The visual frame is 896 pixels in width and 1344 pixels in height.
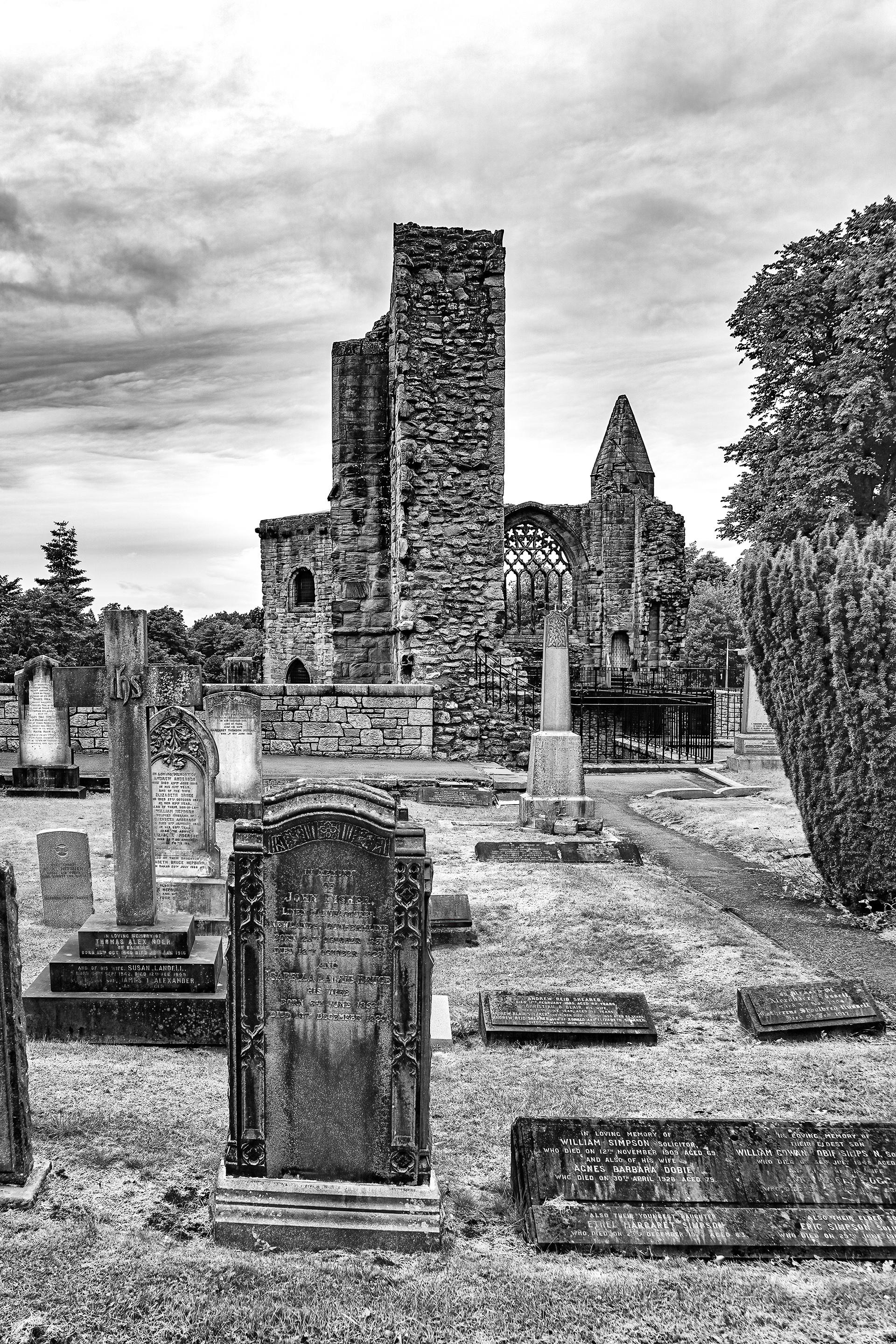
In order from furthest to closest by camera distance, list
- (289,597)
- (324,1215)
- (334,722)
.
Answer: (289,597) → (334,722) → (324,1215)

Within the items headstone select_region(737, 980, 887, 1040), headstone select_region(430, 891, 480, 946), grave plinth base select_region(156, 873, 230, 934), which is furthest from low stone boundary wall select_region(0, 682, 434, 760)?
headstone select_region(737, 980, 887, 1040)

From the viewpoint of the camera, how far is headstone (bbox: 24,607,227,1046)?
15.5 ft

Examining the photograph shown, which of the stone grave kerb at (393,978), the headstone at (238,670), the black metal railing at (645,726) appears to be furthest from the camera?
the headstone at (238,670)

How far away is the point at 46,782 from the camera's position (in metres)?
12.4

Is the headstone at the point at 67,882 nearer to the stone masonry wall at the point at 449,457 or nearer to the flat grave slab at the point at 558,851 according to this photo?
the flat grave slab at the point at 558,851

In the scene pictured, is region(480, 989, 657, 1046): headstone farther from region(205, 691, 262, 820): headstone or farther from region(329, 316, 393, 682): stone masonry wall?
region(329, 316, 393, 682): stone masonry wall

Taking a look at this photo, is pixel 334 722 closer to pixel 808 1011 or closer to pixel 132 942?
pixel 132 942

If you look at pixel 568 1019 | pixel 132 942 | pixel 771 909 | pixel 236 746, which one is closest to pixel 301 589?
pixel 236 746

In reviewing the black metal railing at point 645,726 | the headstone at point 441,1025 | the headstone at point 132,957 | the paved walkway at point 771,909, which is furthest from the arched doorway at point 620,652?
the headstone at point 132,957

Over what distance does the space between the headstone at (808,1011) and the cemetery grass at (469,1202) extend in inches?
3.3

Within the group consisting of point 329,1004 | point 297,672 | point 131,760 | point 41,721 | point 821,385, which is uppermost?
point 821,385

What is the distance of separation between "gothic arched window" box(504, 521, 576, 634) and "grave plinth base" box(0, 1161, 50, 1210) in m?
28.0

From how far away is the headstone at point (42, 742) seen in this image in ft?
40.4

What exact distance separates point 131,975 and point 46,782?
8533 millimetres
